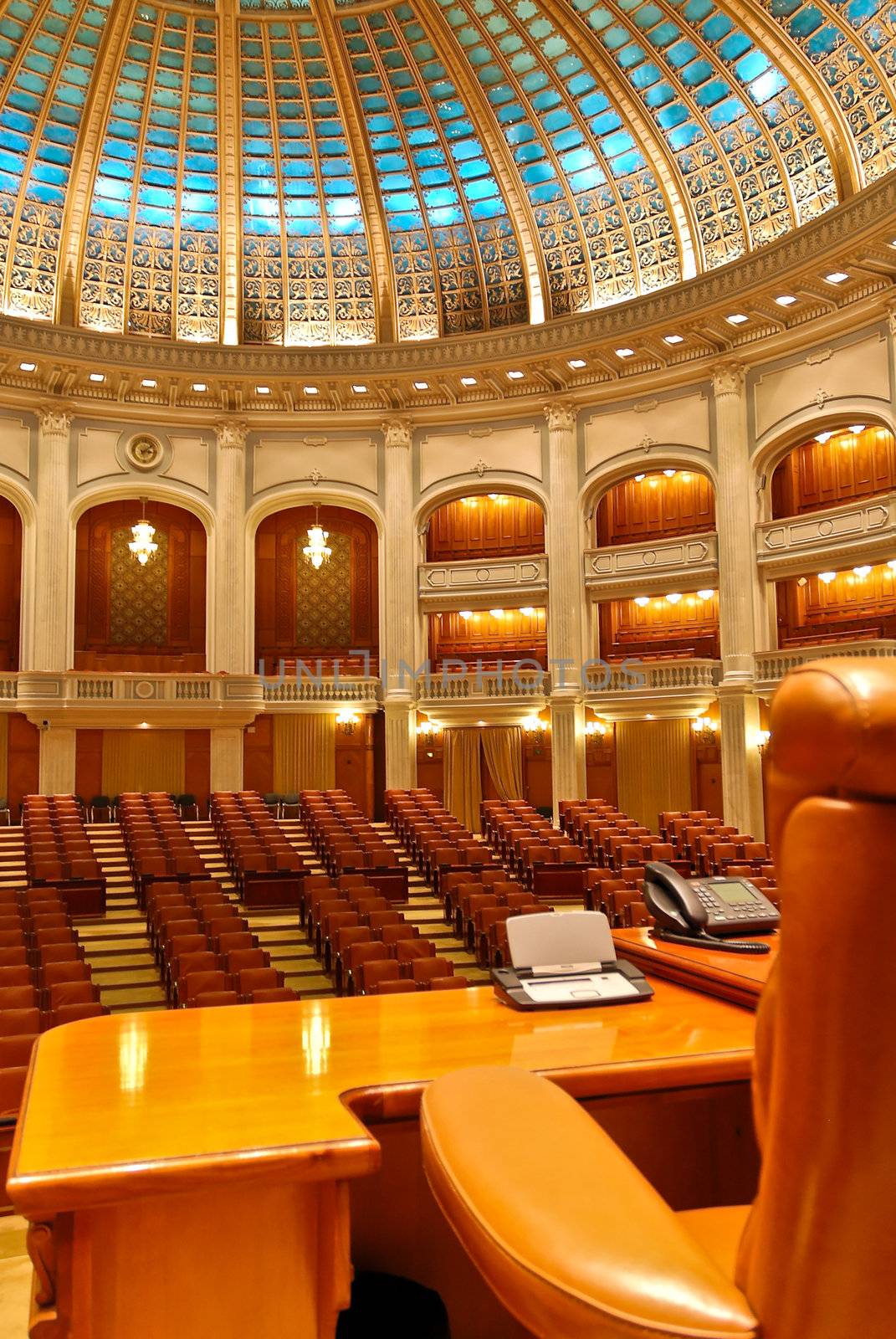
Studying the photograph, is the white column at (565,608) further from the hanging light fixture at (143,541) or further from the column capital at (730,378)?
the hanging light fixture at (143,541)

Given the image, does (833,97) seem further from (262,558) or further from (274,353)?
(262,558)

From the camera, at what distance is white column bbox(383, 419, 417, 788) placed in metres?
21.3

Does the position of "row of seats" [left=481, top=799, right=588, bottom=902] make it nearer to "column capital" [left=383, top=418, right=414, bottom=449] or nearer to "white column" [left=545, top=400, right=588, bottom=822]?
"white column" [left=545, top=400, right=588, bottom=822]

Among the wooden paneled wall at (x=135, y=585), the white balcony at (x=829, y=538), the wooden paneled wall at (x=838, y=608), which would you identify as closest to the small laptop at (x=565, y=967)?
the white balcony at (x=829, y=538)

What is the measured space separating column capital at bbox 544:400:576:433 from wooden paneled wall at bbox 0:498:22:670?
12292 mm

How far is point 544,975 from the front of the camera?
2178 millimetres

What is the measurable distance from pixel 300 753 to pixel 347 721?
49.1 inches

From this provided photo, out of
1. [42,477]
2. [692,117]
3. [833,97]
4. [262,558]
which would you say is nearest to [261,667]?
[262,558]

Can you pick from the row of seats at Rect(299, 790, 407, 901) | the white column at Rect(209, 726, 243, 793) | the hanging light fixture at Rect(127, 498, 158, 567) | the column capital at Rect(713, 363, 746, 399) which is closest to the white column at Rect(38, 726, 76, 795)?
the white column at Rect(209, 726, 243, 793)

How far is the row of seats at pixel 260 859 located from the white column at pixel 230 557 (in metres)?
6.06

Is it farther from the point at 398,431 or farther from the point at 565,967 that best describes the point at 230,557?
the point at 565,967

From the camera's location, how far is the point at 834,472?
19.9m

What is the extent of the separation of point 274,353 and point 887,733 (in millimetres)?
22287

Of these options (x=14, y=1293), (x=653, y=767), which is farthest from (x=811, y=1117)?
(x=653, y=767)
